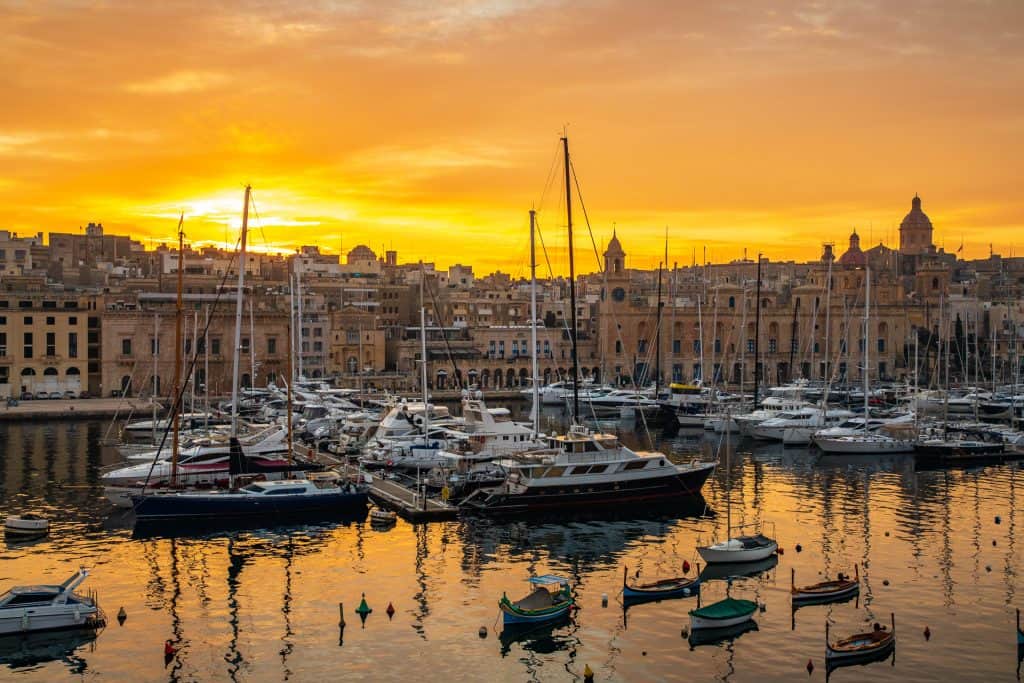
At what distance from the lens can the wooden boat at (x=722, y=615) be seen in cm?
2431

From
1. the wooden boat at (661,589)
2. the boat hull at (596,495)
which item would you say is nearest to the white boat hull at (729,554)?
the wooden boat at (661,589)

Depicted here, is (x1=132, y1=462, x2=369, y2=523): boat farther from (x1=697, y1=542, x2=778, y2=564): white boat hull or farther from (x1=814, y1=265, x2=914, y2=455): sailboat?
(x1=814, y1=265, x2=914, y2=455): sailboat

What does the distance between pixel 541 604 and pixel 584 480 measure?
39.2 feet

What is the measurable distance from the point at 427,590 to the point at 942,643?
37.3 ft

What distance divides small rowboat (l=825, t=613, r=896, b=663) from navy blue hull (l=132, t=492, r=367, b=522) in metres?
17.0

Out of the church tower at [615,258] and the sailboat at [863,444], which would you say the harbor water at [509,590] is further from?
the church tower at [615,258]

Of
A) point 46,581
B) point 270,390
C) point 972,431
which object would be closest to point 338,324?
point 270,390

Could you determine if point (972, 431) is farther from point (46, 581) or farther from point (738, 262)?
point (738, 262)

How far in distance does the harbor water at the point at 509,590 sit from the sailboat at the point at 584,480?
118 centimetres

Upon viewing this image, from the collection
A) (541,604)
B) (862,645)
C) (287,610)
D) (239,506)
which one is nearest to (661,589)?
(541,604)

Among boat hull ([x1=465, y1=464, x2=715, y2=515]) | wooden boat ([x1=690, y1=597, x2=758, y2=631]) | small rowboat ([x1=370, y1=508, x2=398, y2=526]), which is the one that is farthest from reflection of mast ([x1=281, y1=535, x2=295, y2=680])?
wooden boat ([x1=690, y1=597, x2=758, y2=631])

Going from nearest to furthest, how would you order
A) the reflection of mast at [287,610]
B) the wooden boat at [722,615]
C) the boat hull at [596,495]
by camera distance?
1. the reflection of mast at [287,610]
2. the wooden boat at [722,615]
3. the boat hull at [596,495]

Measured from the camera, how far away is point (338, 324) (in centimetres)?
9006

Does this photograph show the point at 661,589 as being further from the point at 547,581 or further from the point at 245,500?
the point at 245,500
